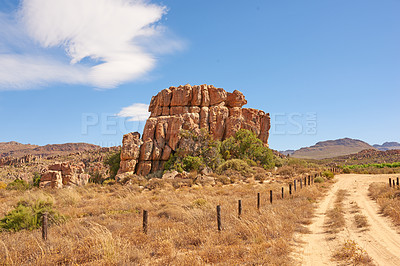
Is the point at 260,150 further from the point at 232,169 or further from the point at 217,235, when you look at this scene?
the point at 217,235

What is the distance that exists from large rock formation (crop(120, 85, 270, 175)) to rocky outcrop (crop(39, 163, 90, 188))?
9075mm

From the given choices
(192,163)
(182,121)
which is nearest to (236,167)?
(192,163)

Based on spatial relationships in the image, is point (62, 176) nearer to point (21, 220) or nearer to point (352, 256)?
point (21, 220)

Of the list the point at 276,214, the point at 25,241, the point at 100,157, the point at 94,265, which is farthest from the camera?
the point at 100,157

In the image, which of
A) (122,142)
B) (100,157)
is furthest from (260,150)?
(100,157)

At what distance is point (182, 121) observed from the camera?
42.8 m

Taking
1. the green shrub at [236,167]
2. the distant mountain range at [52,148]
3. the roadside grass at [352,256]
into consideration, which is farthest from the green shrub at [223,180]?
the distant mountain range at [52,148]

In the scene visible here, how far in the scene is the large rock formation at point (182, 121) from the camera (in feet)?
131

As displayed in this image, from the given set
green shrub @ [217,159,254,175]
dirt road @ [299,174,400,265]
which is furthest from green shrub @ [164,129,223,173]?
dirt road @ [299,174,400,265]

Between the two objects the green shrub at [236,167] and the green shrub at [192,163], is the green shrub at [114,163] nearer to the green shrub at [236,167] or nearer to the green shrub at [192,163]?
the green shrub at [192,163]

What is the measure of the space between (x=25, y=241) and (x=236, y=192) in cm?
1567

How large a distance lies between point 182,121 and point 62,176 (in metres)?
20.0

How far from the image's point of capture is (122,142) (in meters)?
39.5

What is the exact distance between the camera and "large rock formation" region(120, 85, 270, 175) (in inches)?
1569
